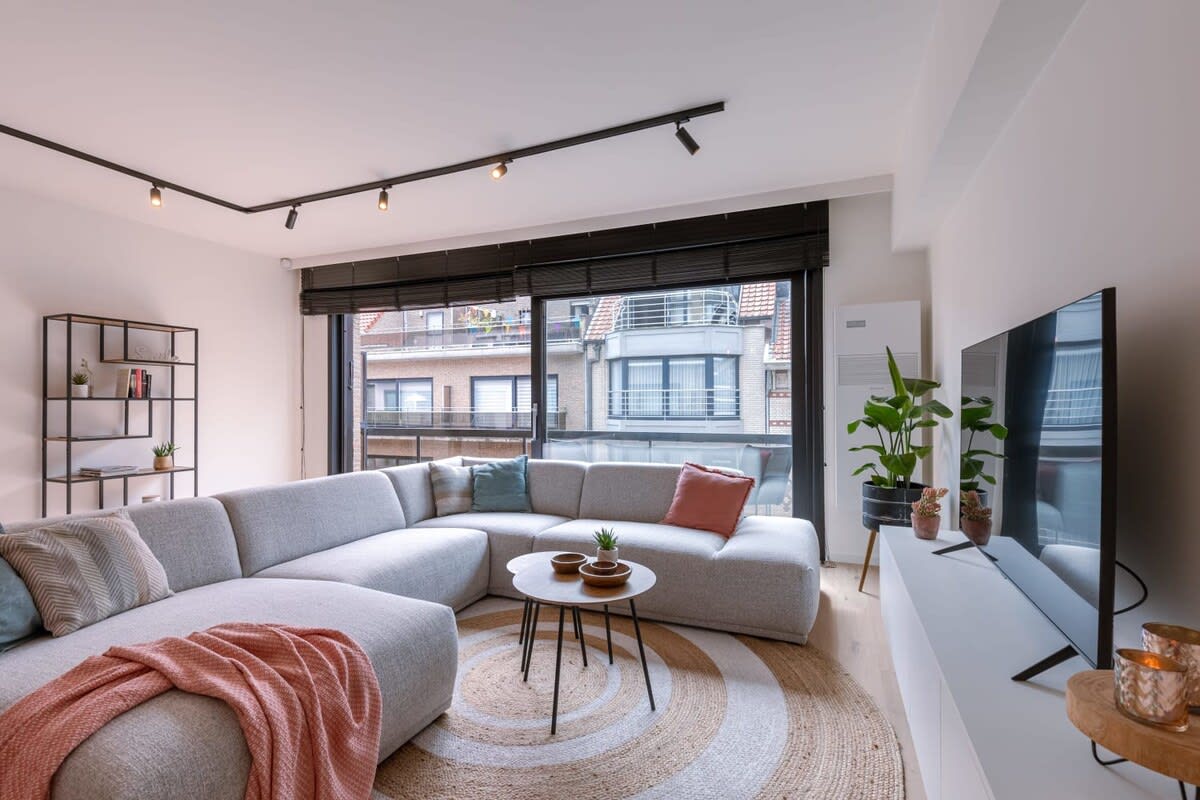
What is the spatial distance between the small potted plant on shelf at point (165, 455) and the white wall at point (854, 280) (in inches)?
188

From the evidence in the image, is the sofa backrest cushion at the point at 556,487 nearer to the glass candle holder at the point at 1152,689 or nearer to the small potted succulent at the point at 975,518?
the small potted succulent at the point at 975,518

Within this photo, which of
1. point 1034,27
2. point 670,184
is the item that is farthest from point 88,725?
point 670,184

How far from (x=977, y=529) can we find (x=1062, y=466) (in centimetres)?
82

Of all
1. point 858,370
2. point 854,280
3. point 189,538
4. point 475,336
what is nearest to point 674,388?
point 858,370

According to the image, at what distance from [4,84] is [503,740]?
3329mm

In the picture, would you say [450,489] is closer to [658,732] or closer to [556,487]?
[556,487]

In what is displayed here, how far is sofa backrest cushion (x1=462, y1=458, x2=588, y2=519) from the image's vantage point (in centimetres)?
372

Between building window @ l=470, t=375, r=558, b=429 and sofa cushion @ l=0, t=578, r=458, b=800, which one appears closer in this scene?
sofa cushion @ l=0, t=578, r=458, b=800

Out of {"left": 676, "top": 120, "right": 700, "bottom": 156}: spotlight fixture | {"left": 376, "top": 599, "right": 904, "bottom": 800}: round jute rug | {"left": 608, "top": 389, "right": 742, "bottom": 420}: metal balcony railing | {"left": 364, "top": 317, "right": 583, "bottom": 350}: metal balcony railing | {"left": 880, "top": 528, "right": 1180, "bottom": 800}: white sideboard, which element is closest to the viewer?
{"left": 880, "top": 528, "right": 1180, "bottom": 800}: white sideboard

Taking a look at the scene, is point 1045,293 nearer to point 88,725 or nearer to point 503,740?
point 503,740

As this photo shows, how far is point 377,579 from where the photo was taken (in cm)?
246

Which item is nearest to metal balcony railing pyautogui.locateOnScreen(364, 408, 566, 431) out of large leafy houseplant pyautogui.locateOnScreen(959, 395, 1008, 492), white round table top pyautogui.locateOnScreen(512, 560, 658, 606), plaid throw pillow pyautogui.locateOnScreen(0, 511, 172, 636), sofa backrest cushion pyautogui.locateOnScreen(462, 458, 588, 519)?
sofa backrest cushion pyautogui.locateOnScreen(462, 458, 588, 519)

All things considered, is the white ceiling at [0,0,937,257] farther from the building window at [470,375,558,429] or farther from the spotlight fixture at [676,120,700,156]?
the building window at [470,375,558,429]

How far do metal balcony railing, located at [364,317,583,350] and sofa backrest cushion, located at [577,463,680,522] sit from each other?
1.35 metres
